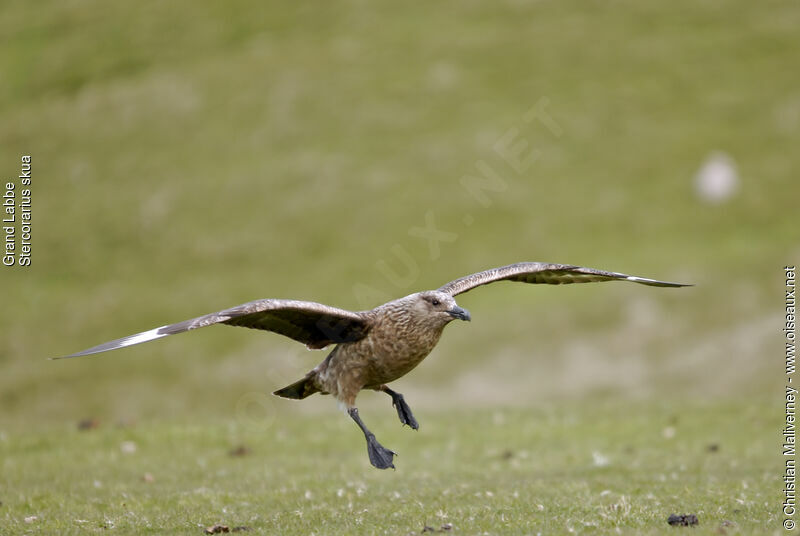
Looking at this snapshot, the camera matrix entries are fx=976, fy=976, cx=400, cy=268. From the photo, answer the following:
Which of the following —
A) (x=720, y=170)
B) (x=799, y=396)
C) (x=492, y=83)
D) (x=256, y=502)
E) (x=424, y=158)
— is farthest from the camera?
(x=492, y=83)

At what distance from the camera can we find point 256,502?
10719mm

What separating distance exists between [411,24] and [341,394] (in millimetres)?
38137

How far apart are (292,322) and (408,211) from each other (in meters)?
27.6

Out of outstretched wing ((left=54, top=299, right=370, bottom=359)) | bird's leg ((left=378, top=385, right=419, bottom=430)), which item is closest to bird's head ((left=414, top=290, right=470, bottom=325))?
outstretched wing ((left=54, top=299, right=370, bottom=359))

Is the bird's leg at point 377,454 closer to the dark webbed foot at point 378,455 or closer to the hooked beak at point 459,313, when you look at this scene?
the dark webbed foot at point 378,455

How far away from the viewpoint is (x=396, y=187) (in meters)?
38.2

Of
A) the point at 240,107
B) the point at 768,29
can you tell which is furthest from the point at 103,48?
the point at 768,29

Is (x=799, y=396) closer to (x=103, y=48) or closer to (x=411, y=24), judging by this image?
(x=411, y=24)

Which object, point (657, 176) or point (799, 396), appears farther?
point (657, 176)

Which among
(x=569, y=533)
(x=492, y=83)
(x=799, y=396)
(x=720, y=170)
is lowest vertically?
(x=569, y=533)

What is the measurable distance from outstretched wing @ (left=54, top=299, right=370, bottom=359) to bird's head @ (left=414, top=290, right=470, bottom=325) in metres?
0.56

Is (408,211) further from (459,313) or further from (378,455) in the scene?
(378,455)

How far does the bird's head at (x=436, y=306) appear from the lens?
9.34 metres

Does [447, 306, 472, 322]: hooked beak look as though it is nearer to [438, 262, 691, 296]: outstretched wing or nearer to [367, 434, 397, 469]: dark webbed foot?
[438, 262, 691, 296]: outstretched wing
